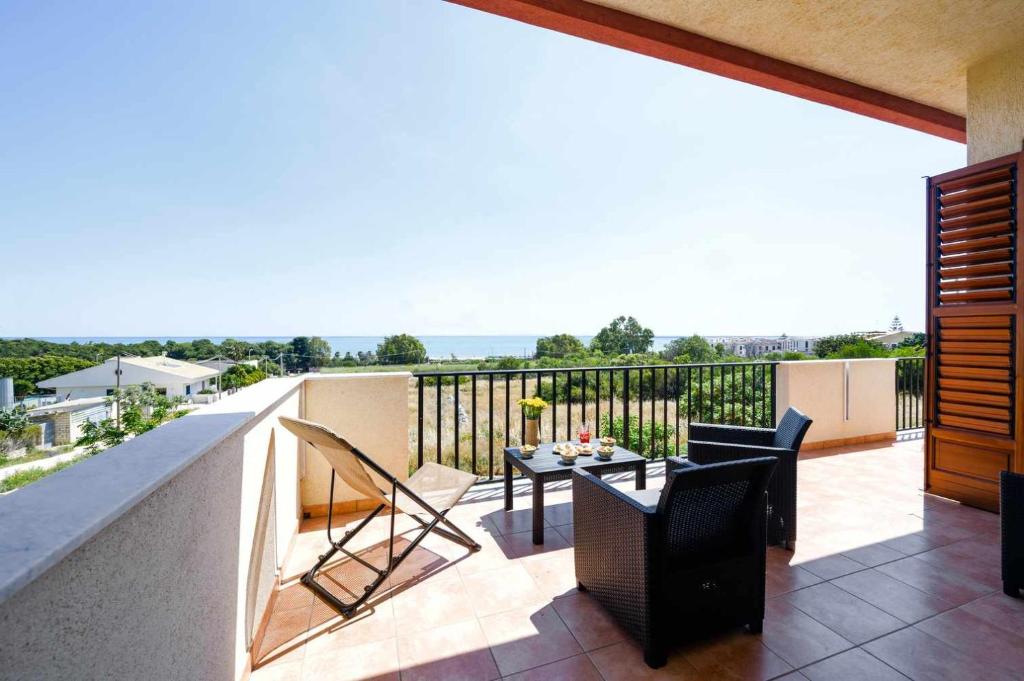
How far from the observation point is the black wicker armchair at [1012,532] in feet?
6.63

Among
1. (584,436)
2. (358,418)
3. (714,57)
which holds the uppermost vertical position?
(714,57)

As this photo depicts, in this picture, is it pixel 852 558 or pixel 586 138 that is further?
pixel 586 138

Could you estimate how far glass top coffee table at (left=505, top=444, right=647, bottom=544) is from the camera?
2643 millimetres

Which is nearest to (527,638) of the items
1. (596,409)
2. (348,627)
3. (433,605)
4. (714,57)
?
(433,605)

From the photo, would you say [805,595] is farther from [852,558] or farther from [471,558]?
[471,558]

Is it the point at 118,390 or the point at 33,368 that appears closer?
the point at 33,368

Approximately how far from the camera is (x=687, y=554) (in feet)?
5.60

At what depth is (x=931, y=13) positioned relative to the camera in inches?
109

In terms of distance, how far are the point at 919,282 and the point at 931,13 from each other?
1.88 metres

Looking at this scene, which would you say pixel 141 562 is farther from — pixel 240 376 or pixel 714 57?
pixel 714 57

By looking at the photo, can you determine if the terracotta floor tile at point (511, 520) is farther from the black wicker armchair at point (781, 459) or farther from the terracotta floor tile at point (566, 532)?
the black wicker armchair at point (781, 459)

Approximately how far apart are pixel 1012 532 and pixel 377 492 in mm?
3109

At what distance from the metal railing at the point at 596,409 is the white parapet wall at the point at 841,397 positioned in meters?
0.23

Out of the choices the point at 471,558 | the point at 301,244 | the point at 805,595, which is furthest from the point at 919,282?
the point at 301,244
